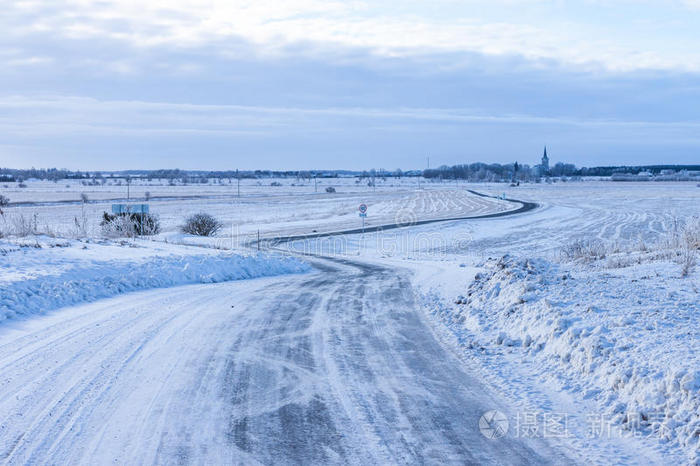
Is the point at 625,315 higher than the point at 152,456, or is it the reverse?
the point at 625,315

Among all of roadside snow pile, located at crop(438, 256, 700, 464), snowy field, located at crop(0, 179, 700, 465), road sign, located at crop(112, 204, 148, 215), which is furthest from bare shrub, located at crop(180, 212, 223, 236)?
roadside snow pile, located at crop(438, 256, 700, 464)

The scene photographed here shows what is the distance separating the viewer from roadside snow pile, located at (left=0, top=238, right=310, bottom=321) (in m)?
12.4

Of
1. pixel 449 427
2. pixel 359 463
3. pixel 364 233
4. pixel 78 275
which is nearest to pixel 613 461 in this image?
pixel 449 427

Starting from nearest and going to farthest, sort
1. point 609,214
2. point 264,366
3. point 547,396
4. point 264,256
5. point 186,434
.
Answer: point 186,434 → point 547,396 → point 264,366 → point 264,256 → point 609,214

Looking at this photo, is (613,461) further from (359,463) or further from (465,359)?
(465,359)

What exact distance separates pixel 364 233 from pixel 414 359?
32.4 metres

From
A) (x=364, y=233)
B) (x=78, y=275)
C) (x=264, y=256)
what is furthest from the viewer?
(x=364, y=233)

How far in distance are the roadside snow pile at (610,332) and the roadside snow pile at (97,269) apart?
27.3 ft

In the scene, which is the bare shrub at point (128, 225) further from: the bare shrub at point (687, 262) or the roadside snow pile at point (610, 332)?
the bare shrub at point (687, 262)

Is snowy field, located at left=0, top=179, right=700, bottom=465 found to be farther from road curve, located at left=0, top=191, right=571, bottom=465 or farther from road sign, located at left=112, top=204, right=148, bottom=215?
road sign, located at left=112, top=204, right=148, bottom=215

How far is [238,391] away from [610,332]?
518 cm

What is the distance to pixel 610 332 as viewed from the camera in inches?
326

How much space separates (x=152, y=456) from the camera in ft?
18.4

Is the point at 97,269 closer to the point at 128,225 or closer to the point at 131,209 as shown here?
the point at 128,225
